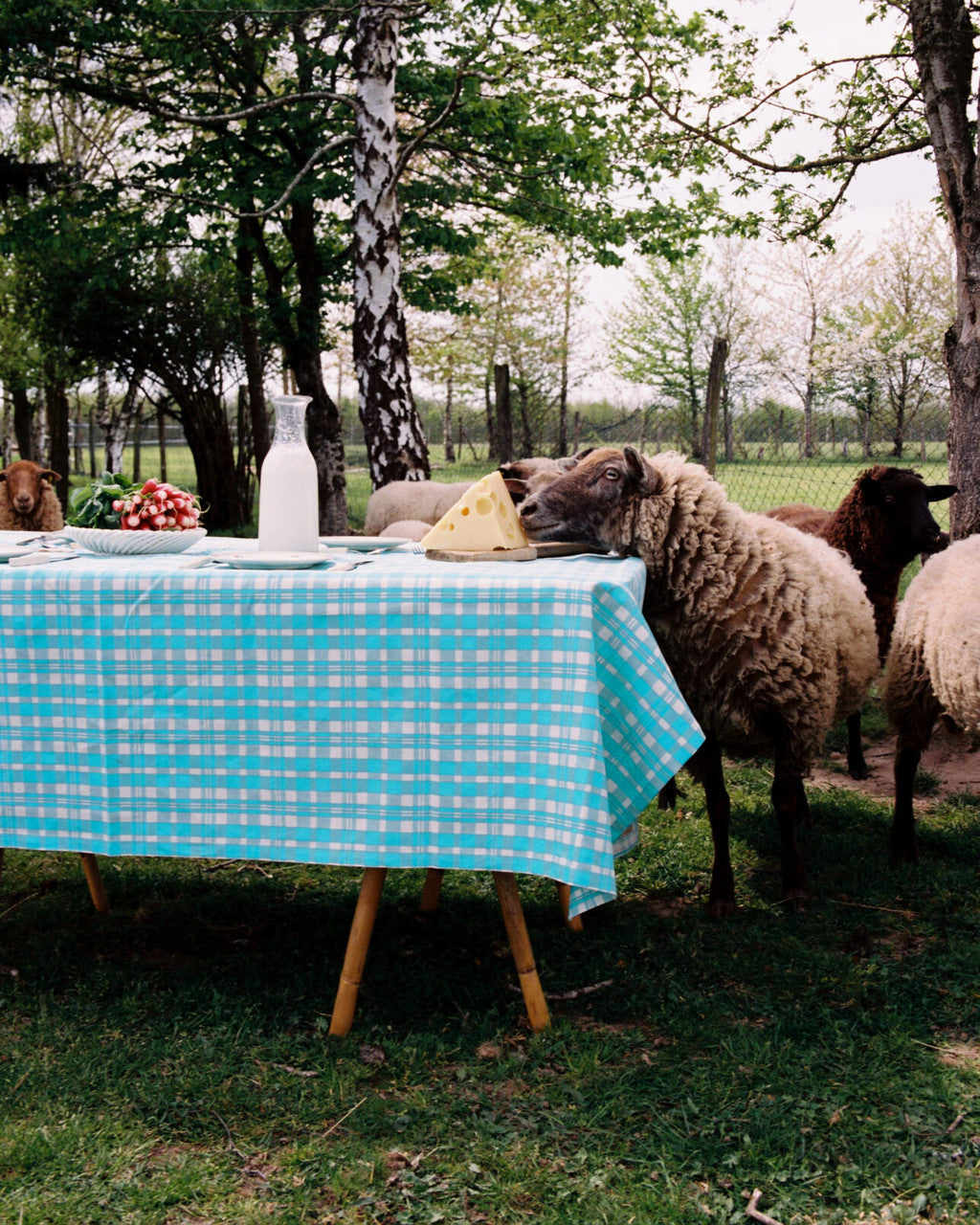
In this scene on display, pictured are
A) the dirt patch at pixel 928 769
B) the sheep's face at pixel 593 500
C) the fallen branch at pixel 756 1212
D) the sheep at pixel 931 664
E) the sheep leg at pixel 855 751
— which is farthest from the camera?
the sheep leg at pixel 855 751

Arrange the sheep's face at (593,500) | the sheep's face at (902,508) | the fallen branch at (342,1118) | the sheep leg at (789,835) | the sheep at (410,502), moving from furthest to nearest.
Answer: the sheep at (410,502), the sheep's face at (902,508), the sheep leg at (789,835), the sheep's face at (593,500), the fallen branch at (342,1118)

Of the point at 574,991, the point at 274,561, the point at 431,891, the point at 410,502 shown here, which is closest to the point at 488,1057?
the point at 574,991

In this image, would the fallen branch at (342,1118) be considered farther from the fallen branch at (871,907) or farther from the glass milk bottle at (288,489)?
the fallen branch at (871,907)

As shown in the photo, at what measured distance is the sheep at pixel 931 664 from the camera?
12.3 ft

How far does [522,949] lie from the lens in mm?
2920

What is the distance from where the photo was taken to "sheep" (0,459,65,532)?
256 inches

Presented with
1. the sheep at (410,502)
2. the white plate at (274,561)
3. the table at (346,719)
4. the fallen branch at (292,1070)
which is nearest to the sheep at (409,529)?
the sheep at (410,502)

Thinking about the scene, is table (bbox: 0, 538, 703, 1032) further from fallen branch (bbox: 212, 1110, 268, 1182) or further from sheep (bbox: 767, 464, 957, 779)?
sheep (bbox: 767, 464, 957, 779)

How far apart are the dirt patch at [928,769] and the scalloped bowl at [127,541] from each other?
3.55m

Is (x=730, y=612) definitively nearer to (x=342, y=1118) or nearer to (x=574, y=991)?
(x=574, y=991)

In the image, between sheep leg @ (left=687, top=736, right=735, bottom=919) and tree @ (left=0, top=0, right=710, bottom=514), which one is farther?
tree @ (left=0, top=0, right=710, bottom=514)

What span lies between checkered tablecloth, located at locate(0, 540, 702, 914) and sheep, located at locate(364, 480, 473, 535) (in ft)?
21.9

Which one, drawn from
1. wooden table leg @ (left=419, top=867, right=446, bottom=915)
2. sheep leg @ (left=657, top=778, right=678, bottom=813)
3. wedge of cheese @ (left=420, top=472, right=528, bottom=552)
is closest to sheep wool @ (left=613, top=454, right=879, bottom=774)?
wedge of cheese @ (left=420, top=472, right=528, bottom=552)

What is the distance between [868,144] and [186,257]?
11.5 m
